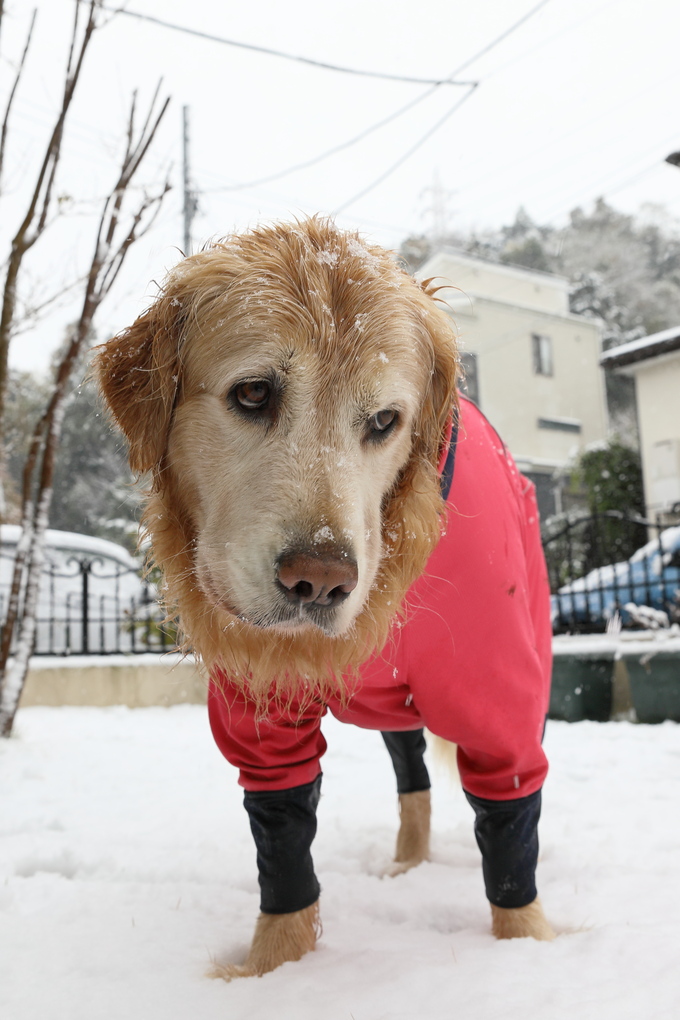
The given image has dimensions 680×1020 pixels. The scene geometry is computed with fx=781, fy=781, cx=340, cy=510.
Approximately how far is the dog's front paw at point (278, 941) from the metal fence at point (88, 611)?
6.22 metres

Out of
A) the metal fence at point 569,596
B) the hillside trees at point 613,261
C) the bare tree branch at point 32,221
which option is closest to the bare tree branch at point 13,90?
the bare tree branch at point 32,221

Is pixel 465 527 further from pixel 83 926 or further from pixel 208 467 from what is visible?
pixel 83 926

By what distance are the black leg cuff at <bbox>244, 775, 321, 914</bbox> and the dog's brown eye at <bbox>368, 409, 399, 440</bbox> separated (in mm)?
1071

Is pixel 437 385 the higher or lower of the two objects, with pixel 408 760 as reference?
higher

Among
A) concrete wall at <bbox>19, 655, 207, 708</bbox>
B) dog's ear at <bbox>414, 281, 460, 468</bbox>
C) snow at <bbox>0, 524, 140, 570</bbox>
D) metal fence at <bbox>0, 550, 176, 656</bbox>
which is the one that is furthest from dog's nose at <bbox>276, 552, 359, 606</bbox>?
snow at <bbox>0, 524, 140, 570</bbox>

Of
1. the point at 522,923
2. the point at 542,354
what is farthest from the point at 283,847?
the point at 542,354

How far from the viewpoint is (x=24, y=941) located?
7.13ft

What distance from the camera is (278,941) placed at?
2166 millimetres

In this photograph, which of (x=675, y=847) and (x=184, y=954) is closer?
(x=184, y=954)

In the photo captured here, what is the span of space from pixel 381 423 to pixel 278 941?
1.46m

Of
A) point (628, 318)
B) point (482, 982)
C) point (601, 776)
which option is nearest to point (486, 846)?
point (482, 982)

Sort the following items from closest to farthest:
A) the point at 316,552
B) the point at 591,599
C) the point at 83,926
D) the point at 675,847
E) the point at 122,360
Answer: the point at 316,552 → the point at 122,360 → the point at 83,926 → the point at 675,847 → the point at 591,599

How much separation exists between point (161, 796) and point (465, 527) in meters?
2.95

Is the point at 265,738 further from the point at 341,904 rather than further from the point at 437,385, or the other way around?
the point at 437,385
